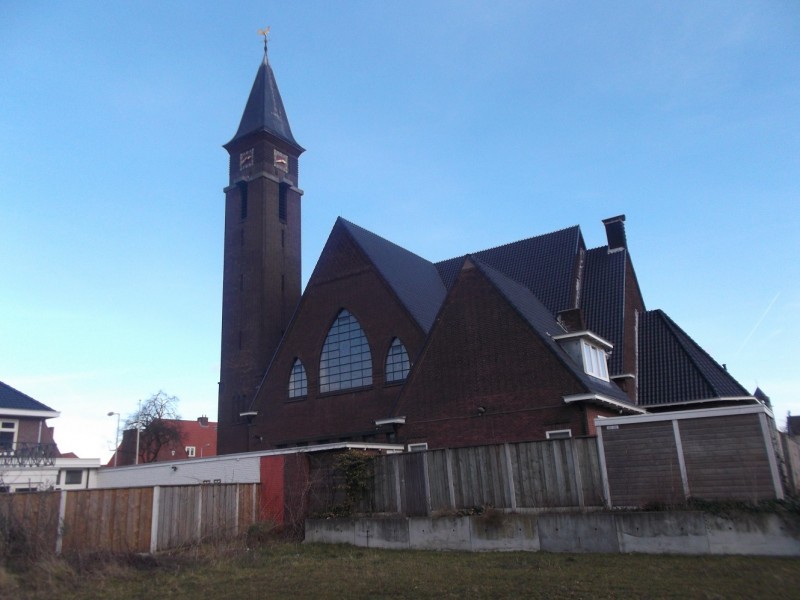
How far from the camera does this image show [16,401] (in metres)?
31.4

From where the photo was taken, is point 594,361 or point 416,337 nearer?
point 594,361

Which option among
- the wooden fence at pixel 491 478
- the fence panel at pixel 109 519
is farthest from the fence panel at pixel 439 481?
the fence panel at pixel 109 519

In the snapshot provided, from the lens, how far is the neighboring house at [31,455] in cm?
2684

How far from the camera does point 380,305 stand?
99.5ft

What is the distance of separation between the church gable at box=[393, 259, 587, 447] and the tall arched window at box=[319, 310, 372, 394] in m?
6.34

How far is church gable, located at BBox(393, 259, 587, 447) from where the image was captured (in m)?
21.2

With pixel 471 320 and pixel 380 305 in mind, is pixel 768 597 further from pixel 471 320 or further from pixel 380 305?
pixel 380 305

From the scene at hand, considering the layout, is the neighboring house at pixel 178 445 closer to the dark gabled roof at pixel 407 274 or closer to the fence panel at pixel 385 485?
the dark gabled roof at pixel 407 274

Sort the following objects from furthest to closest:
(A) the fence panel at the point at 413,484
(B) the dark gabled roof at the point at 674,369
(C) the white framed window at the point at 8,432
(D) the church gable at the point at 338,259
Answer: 1. (D) the church gable at the point at 338,259
2. (C) the white framed window at the point at 8,432
3. (B) the dark gabled roof at the point at 674,369
4. (A) the fence panel at the point at 413,484

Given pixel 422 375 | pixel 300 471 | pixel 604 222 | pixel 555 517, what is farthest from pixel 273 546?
pixel 604 222

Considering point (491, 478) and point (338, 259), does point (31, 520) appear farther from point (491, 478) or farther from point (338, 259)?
point (338, 259)

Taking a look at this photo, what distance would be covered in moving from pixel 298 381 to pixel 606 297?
14.8 metres

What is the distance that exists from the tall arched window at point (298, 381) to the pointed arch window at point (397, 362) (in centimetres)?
485

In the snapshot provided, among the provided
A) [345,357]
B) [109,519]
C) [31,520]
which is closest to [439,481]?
[109,519]
